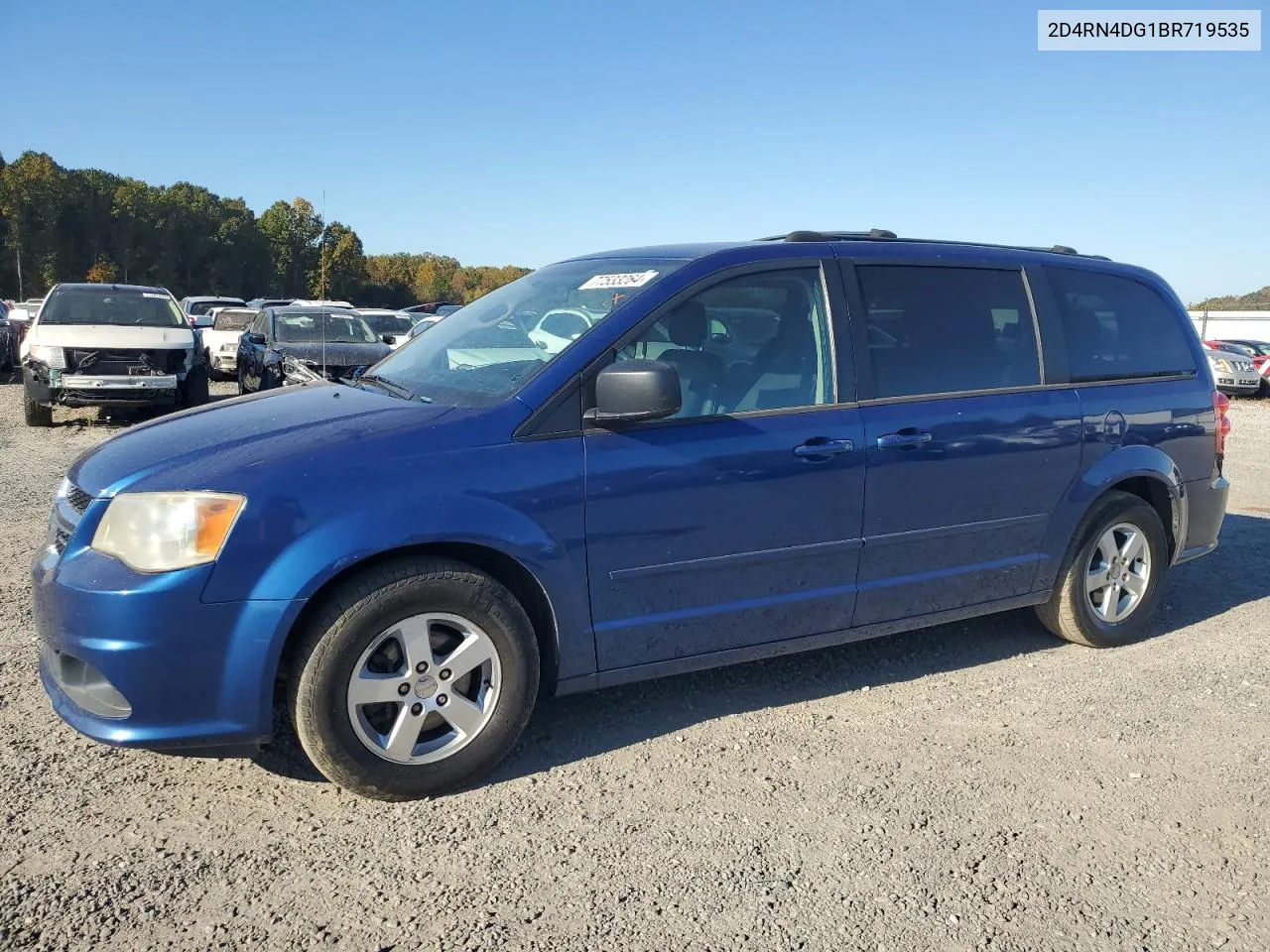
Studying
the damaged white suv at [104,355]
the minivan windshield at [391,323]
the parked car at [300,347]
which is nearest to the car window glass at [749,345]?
the parked car at [300,347]

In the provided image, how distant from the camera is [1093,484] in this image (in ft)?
14.8

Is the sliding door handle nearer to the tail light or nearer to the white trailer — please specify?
the tail light

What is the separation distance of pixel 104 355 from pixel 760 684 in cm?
1020

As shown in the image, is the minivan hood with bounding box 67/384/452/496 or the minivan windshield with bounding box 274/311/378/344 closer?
the minivan hood with bounding box 67/384/452/496

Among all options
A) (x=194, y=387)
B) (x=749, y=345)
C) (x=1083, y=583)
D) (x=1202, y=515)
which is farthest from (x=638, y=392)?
(x=194, y=387)

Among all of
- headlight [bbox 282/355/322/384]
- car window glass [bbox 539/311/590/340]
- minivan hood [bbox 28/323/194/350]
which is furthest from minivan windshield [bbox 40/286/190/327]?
car window glass [bbox 539/311/590/340]

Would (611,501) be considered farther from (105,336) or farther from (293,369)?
(105,336)

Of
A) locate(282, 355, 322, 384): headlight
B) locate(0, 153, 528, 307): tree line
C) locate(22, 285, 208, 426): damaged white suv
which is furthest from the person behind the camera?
locate(0, 153, 528, 307): tree line

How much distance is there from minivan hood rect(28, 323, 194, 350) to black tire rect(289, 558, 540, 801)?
10127mm

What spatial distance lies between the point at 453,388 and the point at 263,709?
1289 millimetres

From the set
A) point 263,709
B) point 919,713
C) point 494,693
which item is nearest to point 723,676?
point 919,713

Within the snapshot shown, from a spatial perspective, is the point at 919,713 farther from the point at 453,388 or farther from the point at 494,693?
the point at 453,388

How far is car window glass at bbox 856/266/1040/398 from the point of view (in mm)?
4012

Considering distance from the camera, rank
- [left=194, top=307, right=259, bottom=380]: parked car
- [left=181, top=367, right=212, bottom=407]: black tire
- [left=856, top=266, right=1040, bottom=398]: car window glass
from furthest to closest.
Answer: [left=194, top=307, right=259, bottom=380]: parked car, [left=181, top=367, right=212, bottom=407]: black tire, [left=856, top=266, right=1040, bottom=398]: car window glass
